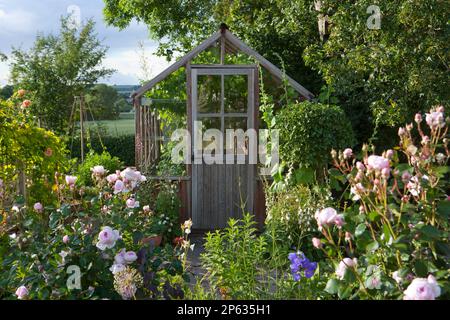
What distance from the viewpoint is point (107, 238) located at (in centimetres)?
314

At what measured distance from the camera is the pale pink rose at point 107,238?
3135mm

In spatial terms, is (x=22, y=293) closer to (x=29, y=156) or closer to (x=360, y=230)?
(x=360, y=230)

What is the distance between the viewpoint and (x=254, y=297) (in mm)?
3326

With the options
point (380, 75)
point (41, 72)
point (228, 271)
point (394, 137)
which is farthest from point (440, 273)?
point (41, 72)

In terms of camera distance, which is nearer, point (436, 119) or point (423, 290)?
point (423, 290)

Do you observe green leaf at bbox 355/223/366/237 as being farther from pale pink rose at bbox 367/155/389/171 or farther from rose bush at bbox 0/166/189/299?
Result: rose bush at bbox 0/166/189/299

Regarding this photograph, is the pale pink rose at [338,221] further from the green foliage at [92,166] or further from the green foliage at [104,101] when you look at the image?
the green foliage at [104,101]

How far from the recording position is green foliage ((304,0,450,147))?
23.9 ft

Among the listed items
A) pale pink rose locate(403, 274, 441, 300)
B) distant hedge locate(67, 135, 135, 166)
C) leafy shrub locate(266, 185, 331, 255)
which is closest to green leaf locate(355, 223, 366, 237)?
pale pink rose locate(403, 274, 441, 300)

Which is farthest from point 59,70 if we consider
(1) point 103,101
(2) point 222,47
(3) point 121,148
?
(2) point 222,47

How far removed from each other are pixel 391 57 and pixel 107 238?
532 centimetres

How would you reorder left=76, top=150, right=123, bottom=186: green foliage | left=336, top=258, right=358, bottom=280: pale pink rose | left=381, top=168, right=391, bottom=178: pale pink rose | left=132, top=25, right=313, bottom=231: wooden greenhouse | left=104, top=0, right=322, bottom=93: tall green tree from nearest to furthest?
left=381, top=168, right=391, bottom=178: pale pink rose → left=336, top=258, right=358, bottom=280: pale pink rose → left=132, top=25, right=313, bottom=231: wooden greenhouse → left=76, top=150, right=123, bottom=186: green foliage → left=104, top=0, right=322, bottom=93: tall green tree

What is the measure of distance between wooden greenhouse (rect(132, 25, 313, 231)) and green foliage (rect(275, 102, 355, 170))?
31.6 inches
